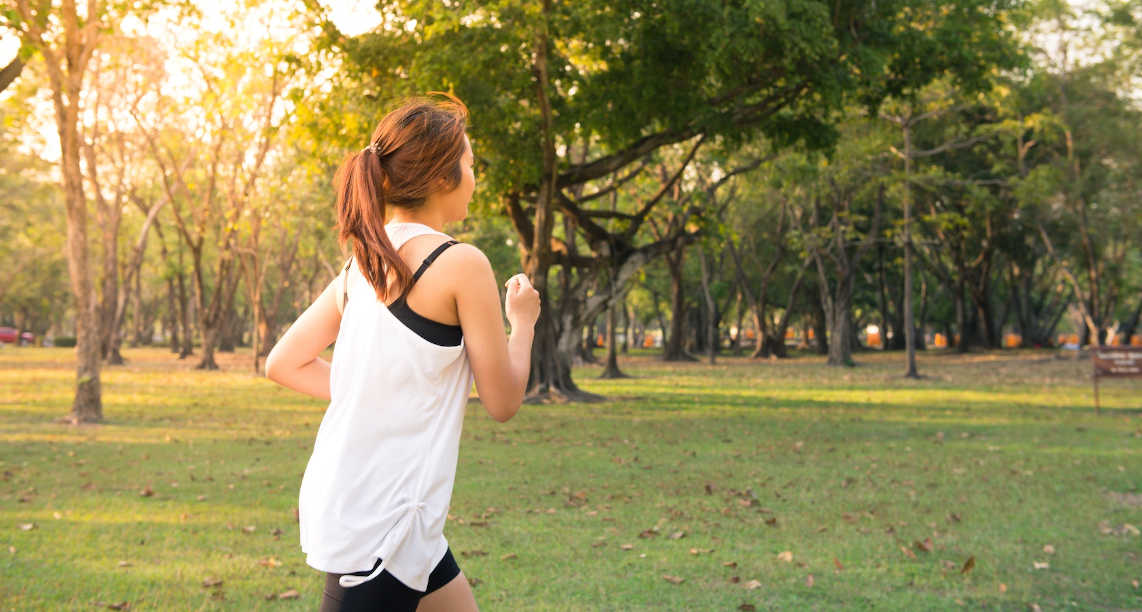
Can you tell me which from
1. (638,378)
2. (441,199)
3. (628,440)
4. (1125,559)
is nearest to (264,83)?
(638,378)

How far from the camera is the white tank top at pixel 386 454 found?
2273mm

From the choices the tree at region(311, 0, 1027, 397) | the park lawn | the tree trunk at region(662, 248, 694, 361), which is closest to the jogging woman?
the park lawn

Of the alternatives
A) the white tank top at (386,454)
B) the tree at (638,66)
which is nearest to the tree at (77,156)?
the tree at (638,66)

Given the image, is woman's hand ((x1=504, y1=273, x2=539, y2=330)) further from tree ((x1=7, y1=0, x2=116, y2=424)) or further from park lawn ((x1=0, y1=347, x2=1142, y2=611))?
tree ((x1=7, y1=0, x2=116, y2=424))

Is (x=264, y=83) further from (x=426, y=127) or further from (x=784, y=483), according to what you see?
(x=426, y=127)

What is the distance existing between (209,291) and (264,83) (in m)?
42.8

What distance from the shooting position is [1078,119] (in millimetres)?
36031

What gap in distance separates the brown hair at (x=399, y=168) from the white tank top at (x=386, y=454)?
0.20 m

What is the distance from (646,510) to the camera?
31.1 feet

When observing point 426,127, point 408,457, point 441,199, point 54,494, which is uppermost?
point 426,127

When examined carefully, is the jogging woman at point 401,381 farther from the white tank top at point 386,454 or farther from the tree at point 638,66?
the tree at point 638,66

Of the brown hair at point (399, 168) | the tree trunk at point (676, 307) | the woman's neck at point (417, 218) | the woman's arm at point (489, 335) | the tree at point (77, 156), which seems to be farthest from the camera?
the tree trunk at point (676, 307)

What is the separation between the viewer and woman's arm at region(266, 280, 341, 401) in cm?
263

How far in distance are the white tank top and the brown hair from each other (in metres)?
0.20
